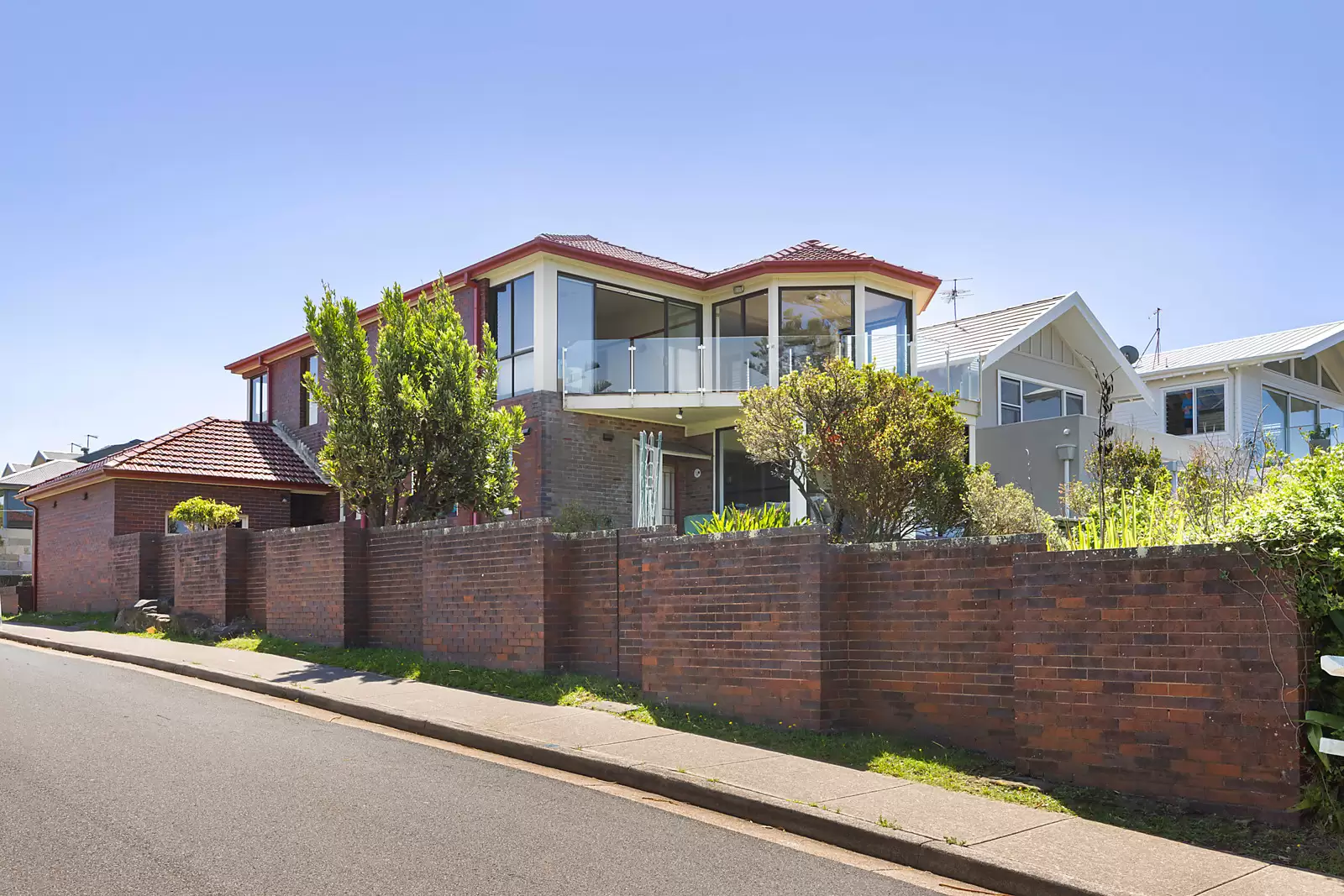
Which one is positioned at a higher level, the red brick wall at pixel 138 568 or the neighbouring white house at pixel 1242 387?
the neighbouring white house at pixel 1242 387

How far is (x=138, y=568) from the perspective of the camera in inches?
805

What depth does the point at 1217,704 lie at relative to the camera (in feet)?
22.5

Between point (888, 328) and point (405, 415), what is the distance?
1017 centimetres

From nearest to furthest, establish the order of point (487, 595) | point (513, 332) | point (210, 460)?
point (487, 595) → point (513, 332) → point (210, 460)

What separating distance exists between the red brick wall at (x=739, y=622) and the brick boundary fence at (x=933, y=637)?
0.02 metres

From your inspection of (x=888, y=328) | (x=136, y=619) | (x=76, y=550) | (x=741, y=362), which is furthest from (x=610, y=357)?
(x=76, y=550)

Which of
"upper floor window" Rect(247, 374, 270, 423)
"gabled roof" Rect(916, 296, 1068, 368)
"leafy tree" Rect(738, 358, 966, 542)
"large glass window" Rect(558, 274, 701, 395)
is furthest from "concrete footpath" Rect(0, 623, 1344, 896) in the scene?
"upper floor window" Rect(247, 374, 270, 423)

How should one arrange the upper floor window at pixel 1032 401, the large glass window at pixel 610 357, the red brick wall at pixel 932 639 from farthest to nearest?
the upper floor window at pixel 1032 401 < the large glass window at pixel 610 357 < the red brick wall at pixel 932 639

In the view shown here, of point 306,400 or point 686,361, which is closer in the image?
point 686,361

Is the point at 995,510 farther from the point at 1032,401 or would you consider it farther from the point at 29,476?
the point at 29,476

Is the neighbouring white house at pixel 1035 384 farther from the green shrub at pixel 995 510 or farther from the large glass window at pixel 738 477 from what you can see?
the green shrub at pixel 995 510

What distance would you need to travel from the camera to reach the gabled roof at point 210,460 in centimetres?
2322

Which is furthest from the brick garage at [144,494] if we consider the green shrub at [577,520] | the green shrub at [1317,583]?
the green shrub at [1317,583]

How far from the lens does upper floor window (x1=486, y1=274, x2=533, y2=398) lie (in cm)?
2080
